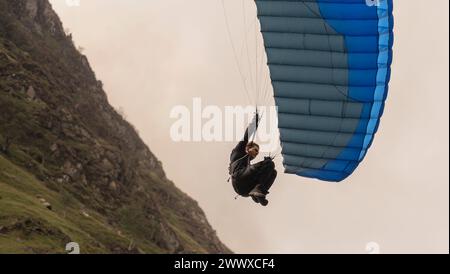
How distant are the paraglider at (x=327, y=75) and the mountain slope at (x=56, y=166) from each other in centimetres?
5018

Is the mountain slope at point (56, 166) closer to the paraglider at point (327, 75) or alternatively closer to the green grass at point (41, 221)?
the green grass at point (41, 221)

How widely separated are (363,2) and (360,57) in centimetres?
215

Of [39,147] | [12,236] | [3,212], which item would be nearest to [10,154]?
[39,147]

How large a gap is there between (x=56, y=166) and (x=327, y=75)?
114 metres

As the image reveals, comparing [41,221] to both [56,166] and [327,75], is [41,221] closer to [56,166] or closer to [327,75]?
[56,166]

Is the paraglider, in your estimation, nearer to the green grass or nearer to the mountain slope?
the green grass

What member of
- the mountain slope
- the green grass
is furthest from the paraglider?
the mountain slope

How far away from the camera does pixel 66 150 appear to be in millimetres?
139875

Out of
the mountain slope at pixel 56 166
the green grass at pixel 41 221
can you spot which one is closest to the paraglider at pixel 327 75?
the green grass at pixel 41 221

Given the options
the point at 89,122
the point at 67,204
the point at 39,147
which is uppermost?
the point at 89,122

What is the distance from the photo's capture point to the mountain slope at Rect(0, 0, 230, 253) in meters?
94.1

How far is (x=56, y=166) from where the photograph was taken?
133875 mm

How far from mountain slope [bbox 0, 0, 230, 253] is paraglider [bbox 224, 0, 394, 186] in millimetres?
50182

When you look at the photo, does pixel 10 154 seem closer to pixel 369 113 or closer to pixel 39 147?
pixel 39 147
